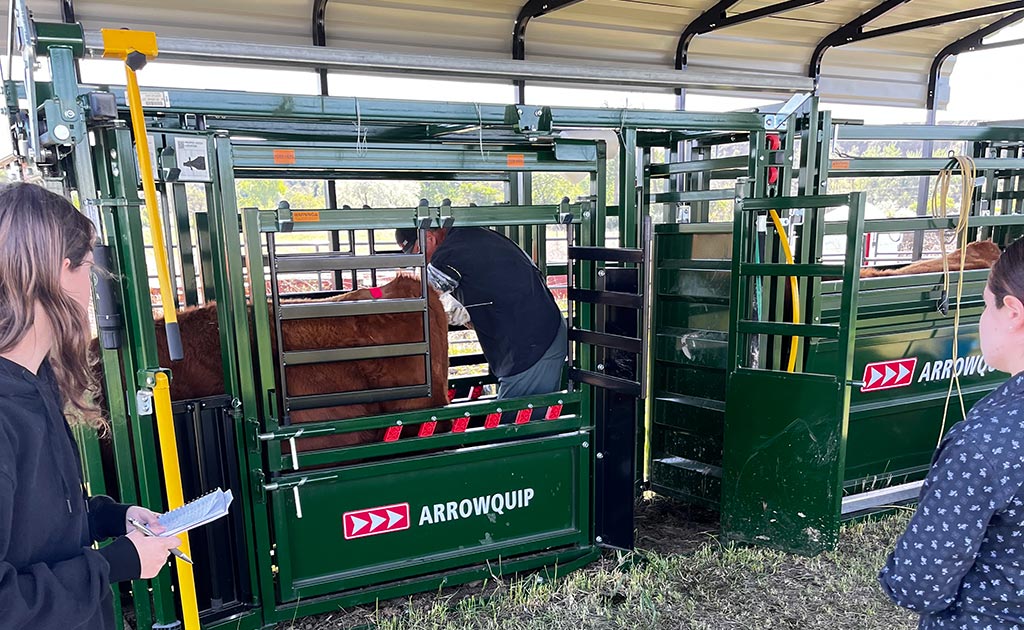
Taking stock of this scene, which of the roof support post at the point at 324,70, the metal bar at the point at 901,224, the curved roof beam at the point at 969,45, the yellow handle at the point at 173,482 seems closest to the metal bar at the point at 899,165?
the metal bar at the point at 901,224

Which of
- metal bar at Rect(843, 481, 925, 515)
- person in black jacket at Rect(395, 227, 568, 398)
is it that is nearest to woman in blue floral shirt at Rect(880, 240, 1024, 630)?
person in black jacket at Rect(395, 227, 568, 398)

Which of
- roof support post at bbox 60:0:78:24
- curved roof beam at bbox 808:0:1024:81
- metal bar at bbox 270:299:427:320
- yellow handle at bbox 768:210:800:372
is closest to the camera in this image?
metal bar at bbox 270:299:427:320

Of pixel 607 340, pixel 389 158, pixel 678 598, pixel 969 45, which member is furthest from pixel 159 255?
pixel 969 45

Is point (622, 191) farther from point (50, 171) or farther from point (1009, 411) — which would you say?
point (50, 171)

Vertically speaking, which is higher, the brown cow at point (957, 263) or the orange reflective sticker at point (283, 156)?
the orange reflective sticker at point (283, 156)

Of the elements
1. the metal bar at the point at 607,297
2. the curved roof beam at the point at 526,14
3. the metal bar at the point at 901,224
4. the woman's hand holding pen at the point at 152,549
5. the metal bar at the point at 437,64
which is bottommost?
the woman's hand holding pen at the point at 152,549

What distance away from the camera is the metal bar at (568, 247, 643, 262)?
310cm

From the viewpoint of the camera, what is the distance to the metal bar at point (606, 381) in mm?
3193

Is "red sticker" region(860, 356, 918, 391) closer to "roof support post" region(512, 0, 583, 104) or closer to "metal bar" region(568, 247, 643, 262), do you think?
"metal bar" region(568, 247, 643, 262)

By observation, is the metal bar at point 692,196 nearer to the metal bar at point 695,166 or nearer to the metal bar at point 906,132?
the metal bar at point 695,166

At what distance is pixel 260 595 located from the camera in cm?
298

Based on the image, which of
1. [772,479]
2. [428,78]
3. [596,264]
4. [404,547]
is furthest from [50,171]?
[772,479]

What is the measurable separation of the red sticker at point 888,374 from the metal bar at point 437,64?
177 cm

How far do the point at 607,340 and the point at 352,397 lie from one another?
1214 millimetres
